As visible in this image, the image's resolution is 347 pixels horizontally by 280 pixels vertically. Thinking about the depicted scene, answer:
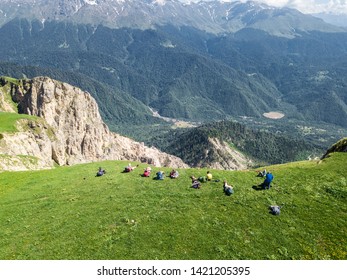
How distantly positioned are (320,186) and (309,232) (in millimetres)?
11451

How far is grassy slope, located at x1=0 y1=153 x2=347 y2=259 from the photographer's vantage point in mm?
37500

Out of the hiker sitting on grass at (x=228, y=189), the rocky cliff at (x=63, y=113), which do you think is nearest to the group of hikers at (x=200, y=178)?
the hiker sitting on grass at (x=228, y=189)

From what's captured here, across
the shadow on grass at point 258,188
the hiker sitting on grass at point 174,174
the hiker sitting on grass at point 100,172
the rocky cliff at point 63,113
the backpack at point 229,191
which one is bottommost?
the rocky cliff at point 63,113

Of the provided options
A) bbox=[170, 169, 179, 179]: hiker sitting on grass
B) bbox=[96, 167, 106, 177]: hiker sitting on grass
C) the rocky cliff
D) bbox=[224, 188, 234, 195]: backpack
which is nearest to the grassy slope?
bbox=[224, 188, 234, 195]: backpack

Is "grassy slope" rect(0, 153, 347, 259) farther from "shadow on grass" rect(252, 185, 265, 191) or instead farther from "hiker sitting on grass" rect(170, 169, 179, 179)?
"hiker sitting on grass" rect(170, 169, 179, 179)

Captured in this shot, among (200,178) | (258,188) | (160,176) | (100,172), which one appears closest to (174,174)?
(160,176)

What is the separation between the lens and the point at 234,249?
37438 mm

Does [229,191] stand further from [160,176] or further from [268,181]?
[160,176]

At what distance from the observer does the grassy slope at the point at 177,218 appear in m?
37.5

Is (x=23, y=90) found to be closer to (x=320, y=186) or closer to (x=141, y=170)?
(x=141, y=170)

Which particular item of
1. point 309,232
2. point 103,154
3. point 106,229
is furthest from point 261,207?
point 103,154

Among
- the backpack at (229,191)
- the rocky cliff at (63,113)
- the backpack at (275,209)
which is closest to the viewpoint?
the backpack at (275,209)

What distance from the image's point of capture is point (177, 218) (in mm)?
42625

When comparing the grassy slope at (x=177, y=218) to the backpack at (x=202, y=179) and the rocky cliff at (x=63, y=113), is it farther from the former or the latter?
the rocky cliff at (x=63, y=113)
